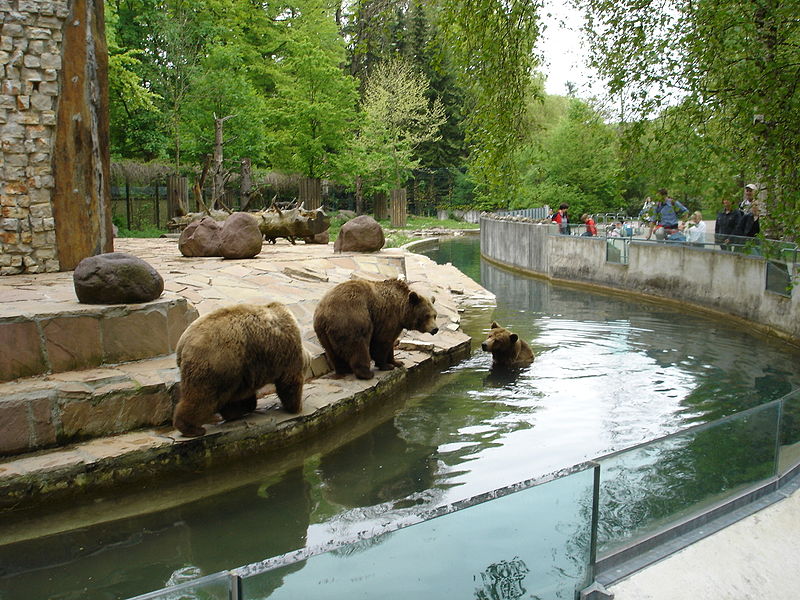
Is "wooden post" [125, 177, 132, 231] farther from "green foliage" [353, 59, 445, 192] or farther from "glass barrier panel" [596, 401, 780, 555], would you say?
"glass barrier panel" [596, 401, 780, 555]

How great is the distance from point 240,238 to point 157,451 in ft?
22.3

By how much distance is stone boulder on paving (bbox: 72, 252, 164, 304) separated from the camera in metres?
6.71

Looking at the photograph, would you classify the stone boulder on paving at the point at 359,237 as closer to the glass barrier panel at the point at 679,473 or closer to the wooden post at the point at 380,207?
the glass barrier panel at the point at 679,473

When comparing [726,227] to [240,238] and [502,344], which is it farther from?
[240,238]

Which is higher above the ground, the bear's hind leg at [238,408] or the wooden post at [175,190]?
the wooden post at [175,190]

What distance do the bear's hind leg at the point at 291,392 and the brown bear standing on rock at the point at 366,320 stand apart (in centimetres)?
130

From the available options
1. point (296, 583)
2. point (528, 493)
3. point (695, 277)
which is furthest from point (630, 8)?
point (695, 277)

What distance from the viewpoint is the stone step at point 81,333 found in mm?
6188

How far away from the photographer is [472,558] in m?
3.07

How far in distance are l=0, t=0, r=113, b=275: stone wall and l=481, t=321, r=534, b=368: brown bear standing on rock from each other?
5.64 metres

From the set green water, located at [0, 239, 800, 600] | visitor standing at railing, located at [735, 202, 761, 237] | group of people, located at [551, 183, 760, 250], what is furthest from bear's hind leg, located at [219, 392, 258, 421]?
visitor standing at railing, located at [735, 202, 761, 237]

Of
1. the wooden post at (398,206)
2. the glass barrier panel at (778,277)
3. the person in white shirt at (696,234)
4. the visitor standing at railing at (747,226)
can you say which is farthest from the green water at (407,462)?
the wooden post at (398,206)

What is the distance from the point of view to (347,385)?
27.3 feet

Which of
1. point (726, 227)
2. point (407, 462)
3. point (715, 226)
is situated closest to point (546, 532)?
point (407, 462)
